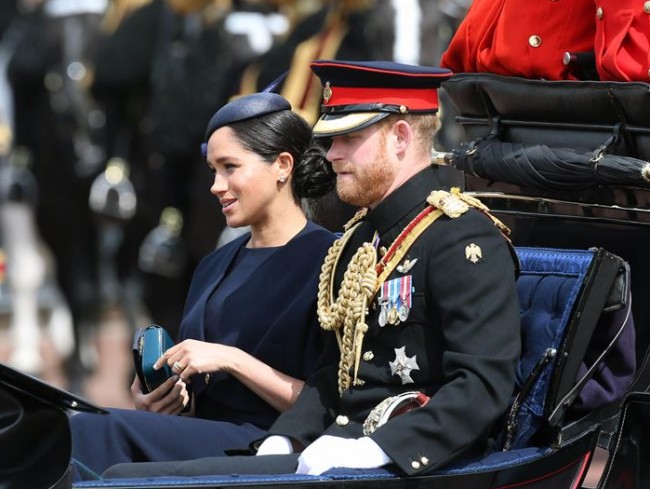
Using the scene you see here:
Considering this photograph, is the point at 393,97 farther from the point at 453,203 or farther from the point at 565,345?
the point at 565,345

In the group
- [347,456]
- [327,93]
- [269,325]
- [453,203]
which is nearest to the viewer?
[347,456]

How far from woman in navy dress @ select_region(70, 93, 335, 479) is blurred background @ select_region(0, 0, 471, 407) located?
3.17 metres

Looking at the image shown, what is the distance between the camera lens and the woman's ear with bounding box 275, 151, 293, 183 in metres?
4.38

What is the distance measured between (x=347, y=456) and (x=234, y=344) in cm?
70

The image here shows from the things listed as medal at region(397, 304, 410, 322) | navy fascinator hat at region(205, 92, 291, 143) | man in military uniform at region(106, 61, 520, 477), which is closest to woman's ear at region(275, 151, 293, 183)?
navy fascinator hat at region(205, 92, 291, 143)

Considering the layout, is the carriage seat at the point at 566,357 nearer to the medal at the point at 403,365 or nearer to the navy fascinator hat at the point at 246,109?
the medal at the point at 403,365

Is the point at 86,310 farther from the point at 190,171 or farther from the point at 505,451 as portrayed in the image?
the point at 505,451

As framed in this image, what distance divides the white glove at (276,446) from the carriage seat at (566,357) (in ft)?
1.37

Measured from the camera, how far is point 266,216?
4.39 metres

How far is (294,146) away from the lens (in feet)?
14.4

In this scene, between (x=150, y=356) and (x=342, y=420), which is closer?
(x=342, y=420)

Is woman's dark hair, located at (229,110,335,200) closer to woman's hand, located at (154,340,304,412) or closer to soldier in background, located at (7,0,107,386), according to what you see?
woman's hand, located at (154,340,304,412)

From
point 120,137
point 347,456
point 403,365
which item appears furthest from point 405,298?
point 120,137

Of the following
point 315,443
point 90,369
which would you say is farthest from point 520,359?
point 90,369
